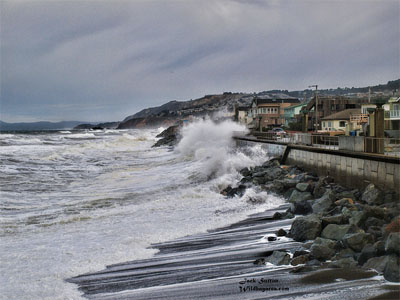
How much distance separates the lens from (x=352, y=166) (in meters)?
11.7

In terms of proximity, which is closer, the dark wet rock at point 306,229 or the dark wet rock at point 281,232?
the dark wet rock at point 306,229

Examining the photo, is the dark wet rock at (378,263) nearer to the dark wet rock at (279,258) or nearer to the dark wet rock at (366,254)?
the dark wet rock at (366,254)

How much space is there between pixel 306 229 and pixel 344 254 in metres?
1.23

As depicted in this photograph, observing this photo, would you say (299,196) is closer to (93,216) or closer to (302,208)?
(302,208)

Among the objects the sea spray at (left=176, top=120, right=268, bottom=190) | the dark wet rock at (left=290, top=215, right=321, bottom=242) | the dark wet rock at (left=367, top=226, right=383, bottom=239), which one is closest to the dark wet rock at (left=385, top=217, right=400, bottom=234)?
the dark wet rock at (left=367, top=226, right=383, bottom=239)

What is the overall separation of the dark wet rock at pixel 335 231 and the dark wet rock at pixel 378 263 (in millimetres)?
1111

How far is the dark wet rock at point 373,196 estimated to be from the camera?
9.18 meters

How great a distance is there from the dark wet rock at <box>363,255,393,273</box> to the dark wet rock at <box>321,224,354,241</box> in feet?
3.64

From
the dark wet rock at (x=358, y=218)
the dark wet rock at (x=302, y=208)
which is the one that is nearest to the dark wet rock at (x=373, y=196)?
the dark wet rock at (x=302, y=208)

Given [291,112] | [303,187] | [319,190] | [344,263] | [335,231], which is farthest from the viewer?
[291,112]

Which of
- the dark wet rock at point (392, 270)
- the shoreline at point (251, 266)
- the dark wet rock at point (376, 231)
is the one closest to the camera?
the dark wet rock at point (392, 270)

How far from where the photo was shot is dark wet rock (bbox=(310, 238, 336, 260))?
5.77 metres

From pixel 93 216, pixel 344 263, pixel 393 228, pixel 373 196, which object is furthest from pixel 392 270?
pixel 93 216

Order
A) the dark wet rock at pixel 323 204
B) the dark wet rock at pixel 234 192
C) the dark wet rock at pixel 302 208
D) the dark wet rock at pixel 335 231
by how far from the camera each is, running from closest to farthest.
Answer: the dark wet rock at pixel 335 231 → the dark wet rock at pixel 323 204 → the dark wet rock at pixel 302 208 → the dark wet rock at pixel 234 192
